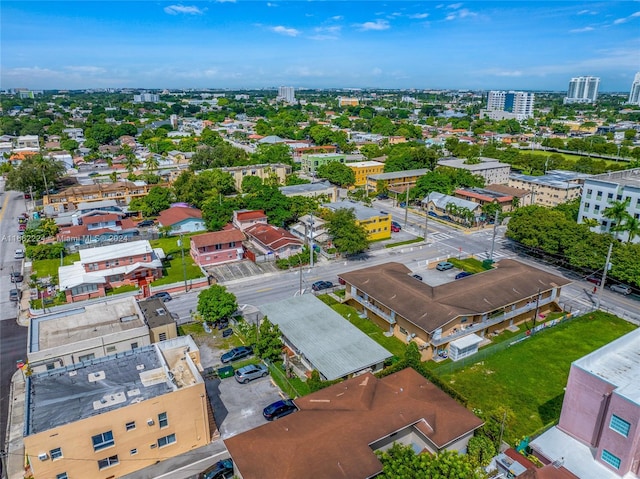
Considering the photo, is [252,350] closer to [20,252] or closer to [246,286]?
[246,286]

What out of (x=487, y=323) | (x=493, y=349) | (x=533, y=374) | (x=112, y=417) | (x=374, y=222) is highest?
(x=112, y=417)

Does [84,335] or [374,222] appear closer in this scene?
[84,335]

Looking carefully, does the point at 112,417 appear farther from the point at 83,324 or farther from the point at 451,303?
the point at 451,303

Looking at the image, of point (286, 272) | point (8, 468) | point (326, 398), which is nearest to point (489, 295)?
point (326, 398)

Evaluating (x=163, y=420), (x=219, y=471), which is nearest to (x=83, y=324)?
(x=163, y=420)

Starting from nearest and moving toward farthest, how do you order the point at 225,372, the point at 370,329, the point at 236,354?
the point at 225,372, the point at 236,354, the point at 370,329
